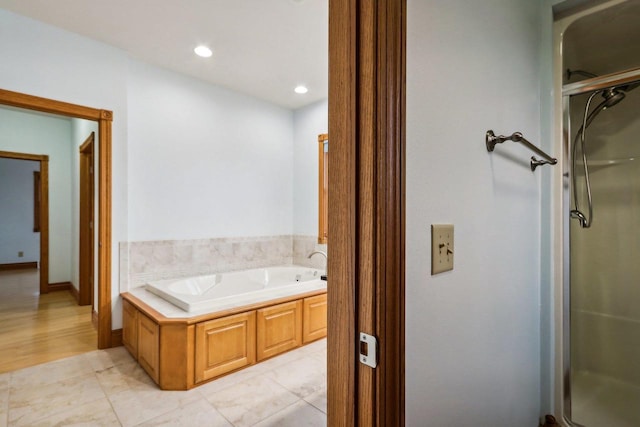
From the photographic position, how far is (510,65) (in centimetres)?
121

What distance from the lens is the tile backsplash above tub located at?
3023 mm

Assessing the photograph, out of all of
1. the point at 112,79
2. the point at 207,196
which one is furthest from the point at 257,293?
the point at 112,79

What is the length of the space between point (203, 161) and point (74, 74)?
1323 mm

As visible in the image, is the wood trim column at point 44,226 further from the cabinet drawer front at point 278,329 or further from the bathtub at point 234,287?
the cabinet drawer front at point 278,329

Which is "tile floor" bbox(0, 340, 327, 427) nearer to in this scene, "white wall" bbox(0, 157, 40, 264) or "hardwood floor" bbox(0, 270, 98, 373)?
"hardwood floor" bbox(0, 270, 98, 373)

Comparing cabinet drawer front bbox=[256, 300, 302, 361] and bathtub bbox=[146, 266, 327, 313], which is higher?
bathtub bbox=[146, 266, 327, 313]

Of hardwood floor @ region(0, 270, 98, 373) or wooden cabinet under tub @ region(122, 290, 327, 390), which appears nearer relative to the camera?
wooden cabinet under tub @ region(122, 290, 327, 390)

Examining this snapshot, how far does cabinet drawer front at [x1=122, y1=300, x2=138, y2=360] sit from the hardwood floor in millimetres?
320

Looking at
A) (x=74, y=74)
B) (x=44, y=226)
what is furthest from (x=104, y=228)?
(x=44, y=226)

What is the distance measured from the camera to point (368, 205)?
61cm

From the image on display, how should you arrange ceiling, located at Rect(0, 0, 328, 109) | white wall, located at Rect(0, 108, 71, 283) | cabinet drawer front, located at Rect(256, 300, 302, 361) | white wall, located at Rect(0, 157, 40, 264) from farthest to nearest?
white wall, located at Rect(0, 157, 40, 264) → white wall, located at Rect(0, 108, 71, 283) → cabinet drawer front, located at Rect(256, 300, 302, 361) → ceiling, located at Rect(0, 0, 328, 109)

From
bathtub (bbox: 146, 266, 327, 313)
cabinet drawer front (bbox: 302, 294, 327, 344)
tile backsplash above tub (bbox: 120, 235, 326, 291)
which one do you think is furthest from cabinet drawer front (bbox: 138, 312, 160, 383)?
cabinet drawer front (bbox: 302, 294, 327, 344)

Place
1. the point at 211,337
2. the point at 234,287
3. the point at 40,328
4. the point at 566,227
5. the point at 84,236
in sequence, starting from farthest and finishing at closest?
the point at 84,236 < the point at 234,287 < the point at 40,328 < the point at 211,337 < the point at 566,227

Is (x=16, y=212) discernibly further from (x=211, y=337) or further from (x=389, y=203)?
(x=389, y=203)
